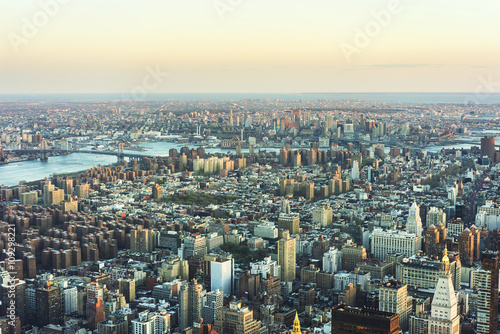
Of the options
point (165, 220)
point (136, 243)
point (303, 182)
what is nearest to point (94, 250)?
point (136, 243)

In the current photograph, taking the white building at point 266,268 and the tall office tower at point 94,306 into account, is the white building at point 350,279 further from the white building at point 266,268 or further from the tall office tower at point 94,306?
the tall office tower at point 94,306

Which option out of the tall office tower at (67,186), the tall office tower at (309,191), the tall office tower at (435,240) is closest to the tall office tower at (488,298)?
the tall office tower at (435,240)

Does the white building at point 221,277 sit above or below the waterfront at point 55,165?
above

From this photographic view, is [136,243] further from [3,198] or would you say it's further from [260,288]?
[3,198]

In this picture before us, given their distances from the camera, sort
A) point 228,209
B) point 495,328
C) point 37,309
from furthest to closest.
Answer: point 228,209 < point 37,309 < point 495,328

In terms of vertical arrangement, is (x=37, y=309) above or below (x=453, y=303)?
below

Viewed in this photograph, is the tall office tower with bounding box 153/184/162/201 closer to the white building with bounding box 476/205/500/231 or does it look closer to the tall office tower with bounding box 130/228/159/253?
the tall office tower with bounding box 130/228/159/253

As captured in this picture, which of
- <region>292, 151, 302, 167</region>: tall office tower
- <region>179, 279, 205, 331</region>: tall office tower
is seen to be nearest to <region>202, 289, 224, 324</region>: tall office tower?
<region>179, 279, 205, 331</region>: tall office tower
